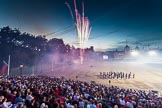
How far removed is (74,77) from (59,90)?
1318 inches

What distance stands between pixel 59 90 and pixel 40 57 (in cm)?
4951

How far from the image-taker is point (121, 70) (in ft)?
189

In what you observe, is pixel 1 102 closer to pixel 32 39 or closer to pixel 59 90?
pixel 59 90

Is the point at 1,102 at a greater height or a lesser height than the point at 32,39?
lesser

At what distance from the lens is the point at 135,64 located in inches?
2322

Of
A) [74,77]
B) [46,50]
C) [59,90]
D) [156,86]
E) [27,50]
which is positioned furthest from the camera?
[46,50]

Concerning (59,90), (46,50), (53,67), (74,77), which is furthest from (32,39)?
(59,90)

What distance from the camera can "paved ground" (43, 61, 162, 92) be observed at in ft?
141

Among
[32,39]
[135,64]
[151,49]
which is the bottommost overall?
[135,64]

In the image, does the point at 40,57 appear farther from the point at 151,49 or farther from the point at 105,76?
the point at 151,49

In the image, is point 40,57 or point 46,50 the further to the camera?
point 46,50

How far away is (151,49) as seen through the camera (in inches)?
2344

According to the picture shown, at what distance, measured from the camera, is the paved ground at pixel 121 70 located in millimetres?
42938

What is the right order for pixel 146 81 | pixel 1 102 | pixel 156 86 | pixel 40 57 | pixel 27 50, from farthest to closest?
pixel 40 57, pixel 27 50, pixel 146 81, pixel 156 86, pixel 1 102
